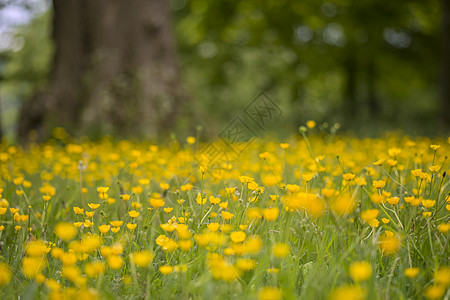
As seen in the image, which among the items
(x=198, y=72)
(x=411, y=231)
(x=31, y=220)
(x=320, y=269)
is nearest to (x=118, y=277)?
(x=320, y=269)

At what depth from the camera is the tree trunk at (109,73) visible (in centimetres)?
546

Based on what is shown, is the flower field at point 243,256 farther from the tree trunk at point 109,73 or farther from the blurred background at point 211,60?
the blurred background at point 211,60

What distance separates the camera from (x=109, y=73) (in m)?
5.55

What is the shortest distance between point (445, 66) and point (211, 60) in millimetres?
8287

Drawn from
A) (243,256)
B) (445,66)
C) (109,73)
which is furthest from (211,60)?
(243,256)

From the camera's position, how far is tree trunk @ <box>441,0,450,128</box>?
7586 mm

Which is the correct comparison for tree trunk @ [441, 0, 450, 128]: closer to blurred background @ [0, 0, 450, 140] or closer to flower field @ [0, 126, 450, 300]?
blurred background @ [0, 0, 450, 140]

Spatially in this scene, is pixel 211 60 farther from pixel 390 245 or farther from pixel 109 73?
pixel 390 245

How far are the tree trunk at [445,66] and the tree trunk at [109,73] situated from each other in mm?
5379

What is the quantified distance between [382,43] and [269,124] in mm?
5550

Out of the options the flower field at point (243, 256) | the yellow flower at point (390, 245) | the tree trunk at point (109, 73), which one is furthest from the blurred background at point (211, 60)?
the yellow flower at point (390, 245)

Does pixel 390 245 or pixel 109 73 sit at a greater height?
pixel 109 73

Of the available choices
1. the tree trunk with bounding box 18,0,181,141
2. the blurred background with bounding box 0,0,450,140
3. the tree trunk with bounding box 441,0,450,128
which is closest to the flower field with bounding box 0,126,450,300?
the tree trunk with bounding box 18,0,181,141

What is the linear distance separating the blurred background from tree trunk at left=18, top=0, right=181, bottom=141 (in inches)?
0.6
